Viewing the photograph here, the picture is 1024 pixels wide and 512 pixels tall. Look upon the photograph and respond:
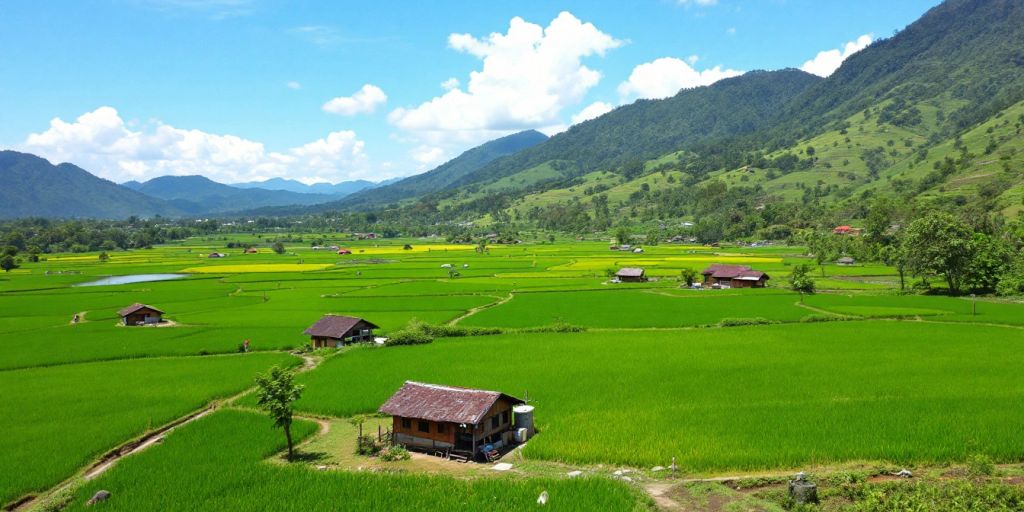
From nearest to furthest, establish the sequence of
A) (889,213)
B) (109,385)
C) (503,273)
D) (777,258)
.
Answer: (109,385) < (503,273) < (777,258) < (889,213)

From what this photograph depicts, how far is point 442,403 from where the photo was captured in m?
20.1

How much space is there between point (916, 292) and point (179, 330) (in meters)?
65.9

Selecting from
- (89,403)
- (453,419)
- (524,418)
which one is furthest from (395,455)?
(89,403)

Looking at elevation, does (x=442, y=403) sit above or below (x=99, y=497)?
above

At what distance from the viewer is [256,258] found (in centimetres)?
11625

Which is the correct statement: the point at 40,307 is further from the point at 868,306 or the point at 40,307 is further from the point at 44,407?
the point at 868,306

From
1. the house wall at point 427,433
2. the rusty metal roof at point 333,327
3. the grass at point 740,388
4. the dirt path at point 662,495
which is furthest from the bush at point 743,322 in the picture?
the house wall at point 427,433

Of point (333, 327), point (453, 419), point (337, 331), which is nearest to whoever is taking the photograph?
point (453, 419)

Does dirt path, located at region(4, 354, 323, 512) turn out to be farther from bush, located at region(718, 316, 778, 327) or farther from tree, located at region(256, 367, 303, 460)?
bush, located at region(718, 316, 778, 327)

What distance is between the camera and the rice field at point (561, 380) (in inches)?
677

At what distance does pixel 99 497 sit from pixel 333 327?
73.7 feet

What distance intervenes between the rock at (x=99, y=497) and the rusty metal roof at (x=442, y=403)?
826 cm

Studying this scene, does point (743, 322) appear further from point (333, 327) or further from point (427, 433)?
point (333, 327)

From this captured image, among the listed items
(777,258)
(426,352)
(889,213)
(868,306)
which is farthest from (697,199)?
(426,352)
